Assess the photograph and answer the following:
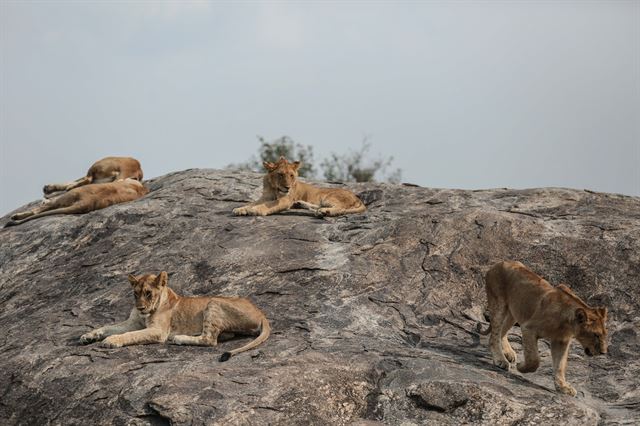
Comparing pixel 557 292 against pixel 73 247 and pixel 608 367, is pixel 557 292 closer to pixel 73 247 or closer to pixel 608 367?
pixel 608 367

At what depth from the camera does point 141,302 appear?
11.2 meters

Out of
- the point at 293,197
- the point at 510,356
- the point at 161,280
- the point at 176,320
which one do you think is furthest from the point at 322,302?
the point at 293,197

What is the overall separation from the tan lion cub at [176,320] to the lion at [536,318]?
95.8 inches

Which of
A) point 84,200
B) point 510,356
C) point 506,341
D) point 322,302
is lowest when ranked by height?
point 510,356

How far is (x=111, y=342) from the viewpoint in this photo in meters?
10.7

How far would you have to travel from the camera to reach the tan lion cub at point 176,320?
11.0 metres

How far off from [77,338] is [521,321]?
466 cm

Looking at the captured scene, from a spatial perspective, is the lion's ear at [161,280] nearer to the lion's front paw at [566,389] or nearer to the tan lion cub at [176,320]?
the tan lion cub at [176,320]

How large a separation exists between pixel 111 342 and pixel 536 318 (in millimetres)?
4295

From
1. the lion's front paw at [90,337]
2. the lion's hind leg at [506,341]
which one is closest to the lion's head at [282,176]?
the lion's front paw at [90,337]

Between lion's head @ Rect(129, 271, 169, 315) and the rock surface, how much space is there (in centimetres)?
A: 61

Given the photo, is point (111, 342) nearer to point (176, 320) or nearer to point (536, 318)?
point (176, 320)

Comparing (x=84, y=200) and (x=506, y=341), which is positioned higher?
(x=84, y=200)

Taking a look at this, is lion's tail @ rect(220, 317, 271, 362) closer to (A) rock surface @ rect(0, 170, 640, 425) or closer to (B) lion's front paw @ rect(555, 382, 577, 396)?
(A) rock surface @ rect(0, 170, 640, 425)
